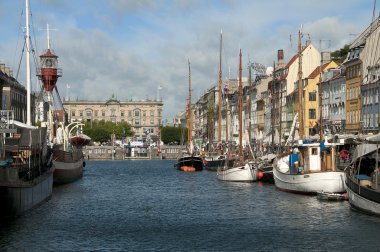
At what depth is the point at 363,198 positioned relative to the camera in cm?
4812

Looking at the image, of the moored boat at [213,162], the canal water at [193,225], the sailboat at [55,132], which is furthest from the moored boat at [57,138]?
the moored boat at [213,162]

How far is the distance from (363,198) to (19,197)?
20.7 meters

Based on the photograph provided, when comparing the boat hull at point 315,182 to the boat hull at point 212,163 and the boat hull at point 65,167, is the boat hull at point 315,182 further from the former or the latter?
the boat hull at point 212,163

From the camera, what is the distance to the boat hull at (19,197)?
146 ft

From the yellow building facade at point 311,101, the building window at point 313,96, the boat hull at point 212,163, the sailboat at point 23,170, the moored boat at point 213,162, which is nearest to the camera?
the sailboat at point 23,170

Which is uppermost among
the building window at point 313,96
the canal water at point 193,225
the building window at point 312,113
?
the building window at point 313,96

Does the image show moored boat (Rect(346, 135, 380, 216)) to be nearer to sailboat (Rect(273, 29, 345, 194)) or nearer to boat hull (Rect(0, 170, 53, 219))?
sailboat (Rect(273, 29, 345, 194))

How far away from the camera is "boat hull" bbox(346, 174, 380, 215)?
4594cm

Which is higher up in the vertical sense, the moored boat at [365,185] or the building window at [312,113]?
the building window at [312,113]

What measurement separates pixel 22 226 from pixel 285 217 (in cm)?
1688

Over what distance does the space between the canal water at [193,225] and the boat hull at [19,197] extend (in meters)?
0.68

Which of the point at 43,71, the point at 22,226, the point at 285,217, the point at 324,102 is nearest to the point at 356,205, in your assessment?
the point at 285,217

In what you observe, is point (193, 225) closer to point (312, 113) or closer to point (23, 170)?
point (23, 170)

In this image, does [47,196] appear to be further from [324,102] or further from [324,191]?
[324,102]
